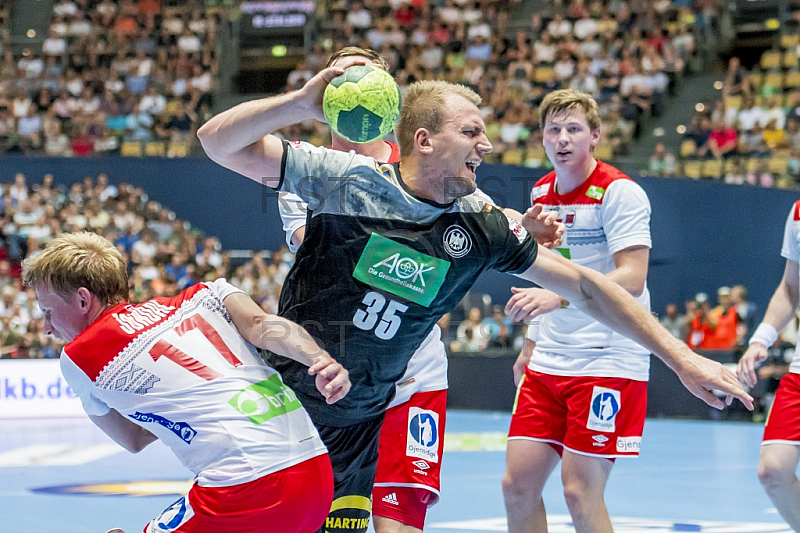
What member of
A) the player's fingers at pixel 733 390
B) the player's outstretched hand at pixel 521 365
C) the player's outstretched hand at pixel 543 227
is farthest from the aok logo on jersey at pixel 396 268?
the player's outstretched hand at pixel 521 365

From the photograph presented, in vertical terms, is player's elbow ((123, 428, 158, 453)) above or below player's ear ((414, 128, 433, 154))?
below

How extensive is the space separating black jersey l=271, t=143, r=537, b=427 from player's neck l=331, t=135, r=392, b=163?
85 centimetres

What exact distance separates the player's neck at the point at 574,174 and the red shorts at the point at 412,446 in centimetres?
150

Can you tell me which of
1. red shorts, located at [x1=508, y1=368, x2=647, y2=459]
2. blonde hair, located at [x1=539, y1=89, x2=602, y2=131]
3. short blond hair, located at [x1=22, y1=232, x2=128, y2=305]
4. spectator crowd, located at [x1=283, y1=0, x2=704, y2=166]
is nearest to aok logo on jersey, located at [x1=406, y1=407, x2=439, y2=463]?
red shorts, located at [x1=508, y1=368, x2=647, y2=459]

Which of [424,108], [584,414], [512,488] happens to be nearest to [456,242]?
[424,108]

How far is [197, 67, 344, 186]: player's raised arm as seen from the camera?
9.53 feet

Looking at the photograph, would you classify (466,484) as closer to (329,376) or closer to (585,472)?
(585,472)

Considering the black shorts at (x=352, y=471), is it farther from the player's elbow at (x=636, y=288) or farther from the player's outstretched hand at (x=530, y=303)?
the player's elbow at (x=636, y=288)

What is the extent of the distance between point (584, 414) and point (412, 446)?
1104mm

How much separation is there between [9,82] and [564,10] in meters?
11.1

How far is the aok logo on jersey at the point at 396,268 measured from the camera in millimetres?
3217

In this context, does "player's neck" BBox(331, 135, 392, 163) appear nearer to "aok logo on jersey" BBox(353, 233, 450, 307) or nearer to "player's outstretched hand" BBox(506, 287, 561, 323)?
"player's outstretched hand" BBox(506, 287, 561, 323)

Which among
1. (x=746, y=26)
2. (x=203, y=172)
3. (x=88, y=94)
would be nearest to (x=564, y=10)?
(x=746, y=26)

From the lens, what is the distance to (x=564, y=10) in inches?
747
